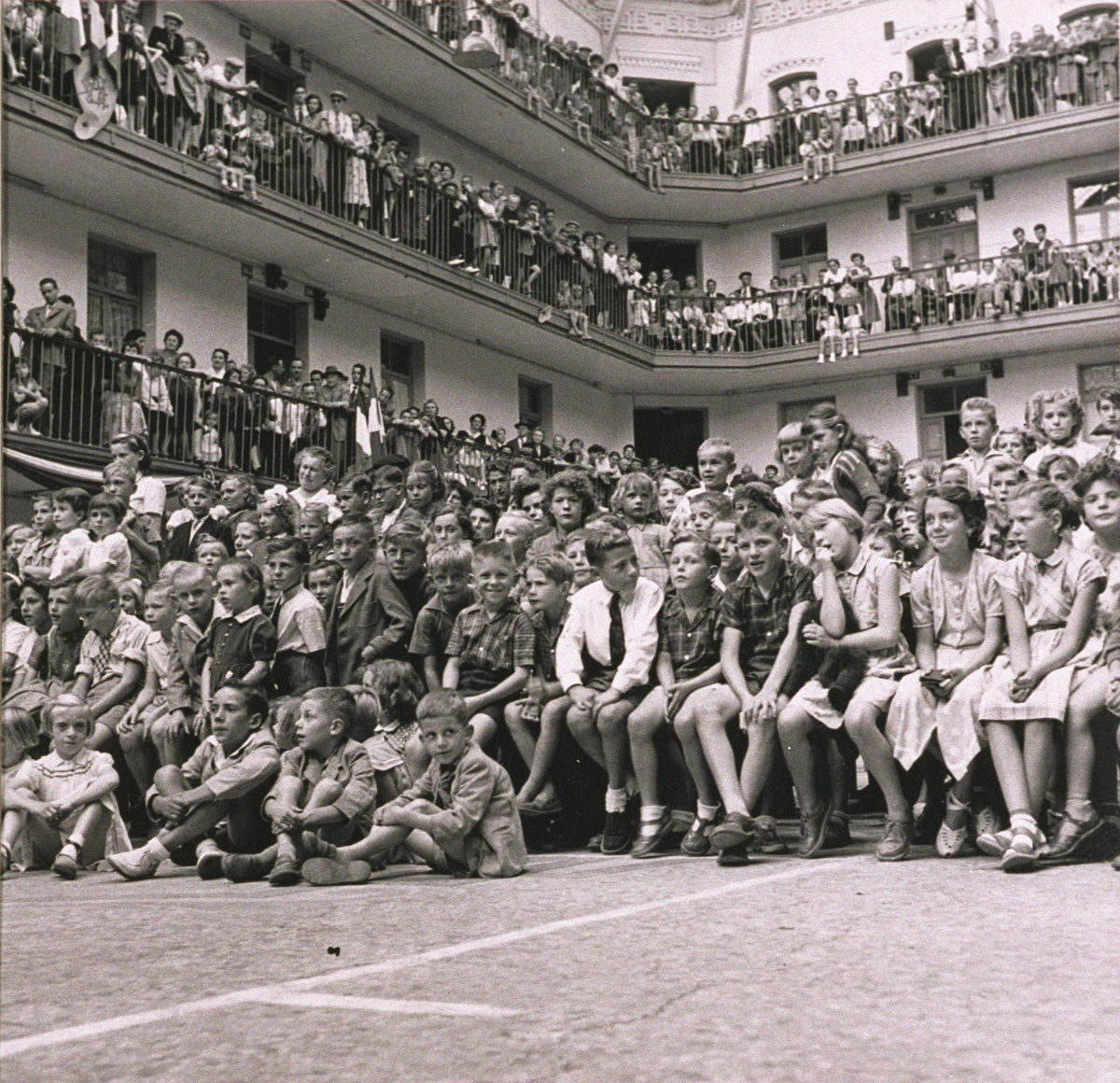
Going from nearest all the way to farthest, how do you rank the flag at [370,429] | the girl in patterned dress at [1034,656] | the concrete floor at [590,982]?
the concrete floor at [590,982] → the girl in patterned dress at [1034,656] → the flag at [370,429]

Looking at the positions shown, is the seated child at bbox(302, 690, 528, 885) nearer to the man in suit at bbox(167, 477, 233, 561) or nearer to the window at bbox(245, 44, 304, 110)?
the man in suit at bbox(167, 477, 233, 561)

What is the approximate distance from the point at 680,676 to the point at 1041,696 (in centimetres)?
171

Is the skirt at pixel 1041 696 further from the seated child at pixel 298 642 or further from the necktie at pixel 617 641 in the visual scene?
the seated child at pixel 298 642

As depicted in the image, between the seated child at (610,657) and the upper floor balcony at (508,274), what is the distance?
9.75 meters

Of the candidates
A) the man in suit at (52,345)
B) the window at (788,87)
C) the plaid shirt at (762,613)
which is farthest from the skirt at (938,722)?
the window at (788,87)

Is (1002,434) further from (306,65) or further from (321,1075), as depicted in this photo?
(306,65)

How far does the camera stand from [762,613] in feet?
21.7

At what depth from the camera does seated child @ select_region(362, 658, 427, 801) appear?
6547mm

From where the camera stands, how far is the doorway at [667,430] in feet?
82.4

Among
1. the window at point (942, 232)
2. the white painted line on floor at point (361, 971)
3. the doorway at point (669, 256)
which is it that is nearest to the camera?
the white painted line on floor at point (361, 971)

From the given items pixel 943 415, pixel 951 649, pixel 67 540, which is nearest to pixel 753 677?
pixel 951 649

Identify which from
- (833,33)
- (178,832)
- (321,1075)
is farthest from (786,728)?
(833,33)

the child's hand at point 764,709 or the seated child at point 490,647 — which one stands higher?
the seated child at point 490,647

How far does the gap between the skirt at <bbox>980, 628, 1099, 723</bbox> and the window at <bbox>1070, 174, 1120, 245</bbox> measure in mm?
19592
